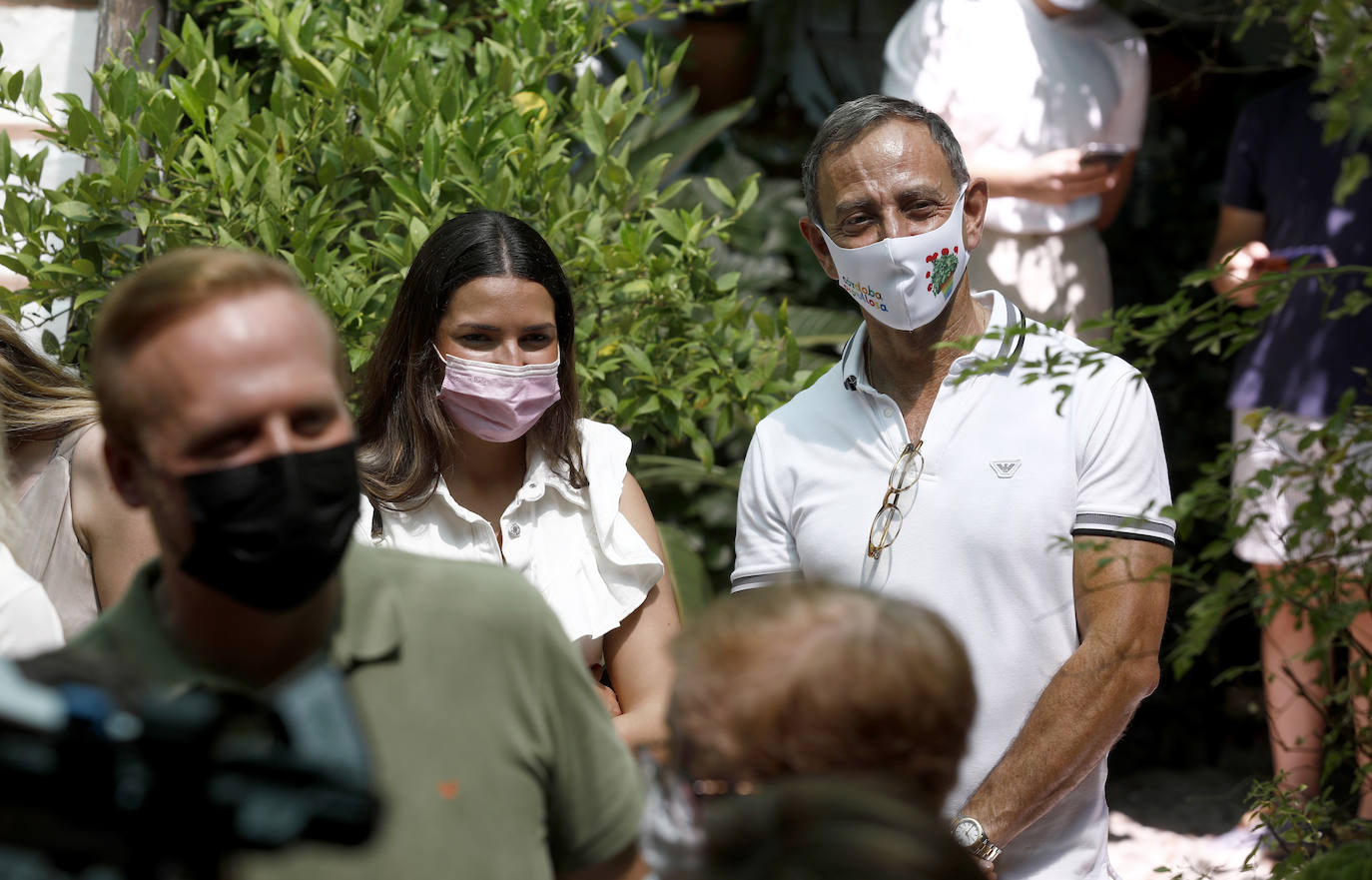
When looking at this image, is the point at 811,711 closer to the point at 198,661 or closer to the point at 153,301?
the point at 198,661


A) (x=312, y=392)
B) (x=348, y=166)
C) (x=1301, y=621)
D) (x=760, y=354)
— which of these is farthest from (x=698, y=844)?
(x=348, y=166)

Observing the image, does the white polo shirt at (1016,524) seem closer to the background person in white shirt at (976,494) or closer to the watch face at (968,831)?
the background person in white shirt at (976,494)

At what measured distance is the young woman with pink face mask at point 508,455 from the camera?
2928 millimetres

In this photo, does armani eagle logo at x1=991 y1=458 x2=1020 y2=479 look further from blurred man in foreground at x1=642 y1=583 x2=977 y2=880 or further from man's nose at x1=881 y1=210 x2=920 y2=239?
blurred man in foreground at x1=642 y1=583 x2=977 y2=880

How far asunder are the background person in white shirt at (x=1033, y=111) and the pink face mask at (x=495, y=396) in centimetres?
189

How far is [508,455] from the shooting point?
310 cm

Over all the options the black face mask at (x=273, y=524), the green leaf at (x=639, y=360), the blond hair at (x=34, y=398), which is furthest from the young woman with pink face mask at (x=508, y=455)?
the black face mask at (x=273, y=524)

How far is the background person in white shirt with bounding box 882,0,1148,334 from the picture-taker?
4309 mm

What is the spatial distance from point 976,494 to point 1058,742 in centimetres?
47

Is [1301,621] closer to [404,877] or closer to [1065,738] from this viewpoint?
[1065,738]

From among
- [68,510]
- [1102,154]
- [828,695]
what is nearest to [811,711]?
[828,695]

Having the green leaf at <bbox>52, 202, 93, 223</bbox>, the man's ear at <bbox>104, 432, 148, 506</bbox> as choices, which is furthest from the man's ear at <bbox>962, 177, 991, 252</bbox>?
the green leaf at <bbox>52, 202, 93, 223</bbox>

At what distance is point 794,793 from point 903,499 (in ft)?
4.69

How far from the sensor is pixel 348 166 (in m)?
3.66
